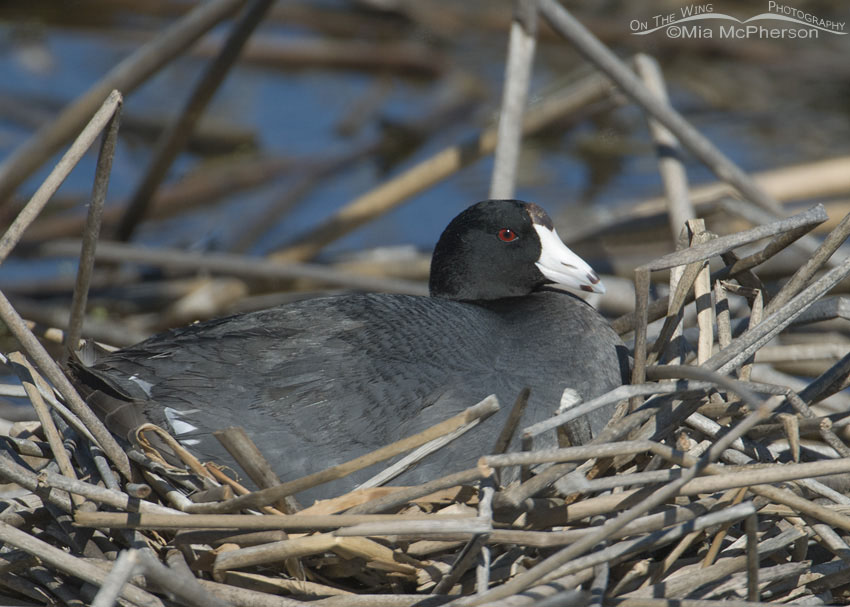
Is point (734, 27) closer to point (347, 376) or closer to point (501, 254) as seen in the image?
point (501, 254)

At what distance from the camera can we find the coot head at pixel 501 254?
2.44 meters

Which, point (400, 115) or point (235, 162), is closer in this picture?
point (235, 162)

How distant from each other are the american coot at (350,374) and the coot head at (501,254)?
170mm

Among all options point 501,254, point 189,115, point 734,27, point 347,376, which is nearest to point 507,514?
point 347,376

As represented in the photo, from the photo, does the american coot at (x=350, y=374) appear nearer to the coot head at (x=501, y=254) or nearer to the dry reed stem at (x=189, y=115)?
the coot head at (x=501, y=254)

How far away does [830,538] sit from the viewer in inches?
68.9

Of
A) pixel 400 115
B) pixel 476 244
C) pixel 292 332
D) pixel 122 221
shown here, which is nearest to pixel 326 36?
pixel 400 115

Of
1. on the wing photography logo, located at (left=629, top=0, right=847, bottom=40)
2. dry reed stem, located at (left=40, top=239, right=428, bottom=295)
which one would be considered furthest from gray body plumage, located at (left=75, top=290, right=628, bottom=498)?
on the wing photography logo, located at (left=629, top=0, right=847, bottom=40)

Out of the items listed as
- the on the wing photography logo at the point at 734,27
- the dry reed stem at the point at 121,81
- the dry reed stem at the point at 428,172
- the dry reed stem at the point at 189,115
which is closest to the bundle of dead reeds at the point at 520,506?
the dry reed stem at the point at 121,81

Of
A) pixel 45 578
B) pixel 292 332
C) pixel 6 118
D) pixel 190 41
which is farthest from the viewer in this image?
pixel 6 118

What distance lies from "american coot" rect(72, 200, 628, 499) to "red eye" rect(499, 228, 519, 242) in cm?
23

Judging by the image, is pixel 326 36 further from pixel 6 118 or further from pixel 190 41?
pixel 190 41

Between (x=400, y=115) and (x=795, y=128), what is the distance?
A: 7.01ft

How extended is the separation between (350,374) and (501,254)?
2.23ft
